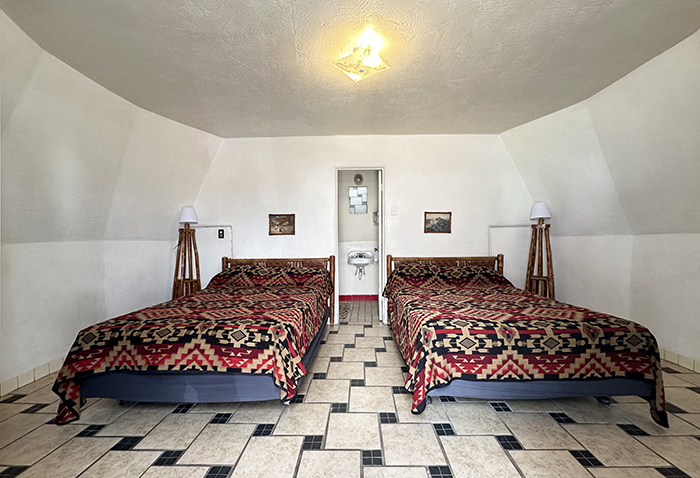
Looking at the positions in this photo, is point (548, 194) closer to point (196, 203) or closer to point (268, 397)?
point (268, 397)

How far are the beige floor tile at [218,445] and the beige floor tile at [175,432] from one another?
0.06 m

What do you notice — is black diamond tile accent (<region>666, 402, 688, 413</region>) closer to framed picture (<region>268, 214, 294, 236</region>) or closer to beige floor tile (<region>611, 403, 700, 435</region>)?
beige floor tile (<region>611, 403, 700, 435</region>)

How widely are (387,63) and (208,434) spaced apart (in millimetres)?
2927

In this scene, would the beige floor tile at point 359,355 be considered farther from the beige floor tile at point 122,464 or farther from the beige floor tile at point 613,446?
the beige floor tile at point 122,464

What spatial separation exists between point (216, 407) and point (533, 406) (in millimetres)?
2290

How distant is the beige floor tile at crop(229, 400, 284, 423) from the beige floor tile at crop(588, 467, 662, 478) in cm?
185

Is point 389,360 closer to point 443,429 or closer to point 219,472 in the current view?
point 443,429

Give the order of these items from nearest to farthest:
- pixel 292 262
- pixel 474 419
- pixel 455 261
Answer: pixel 474 419 → pixel 455 261 → pixel 292 262

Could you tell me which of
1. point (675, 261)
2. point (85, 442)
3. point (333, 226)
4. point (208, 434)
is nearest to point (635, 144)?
point (675, 261)

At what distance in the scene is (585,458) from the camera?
1807mm

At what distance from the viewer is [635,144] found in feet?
9.73

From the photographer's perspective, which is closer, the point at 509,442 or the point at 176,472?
the point at 176,472

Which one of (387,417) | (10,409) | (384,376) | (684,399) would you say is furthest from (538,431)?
(10,409)

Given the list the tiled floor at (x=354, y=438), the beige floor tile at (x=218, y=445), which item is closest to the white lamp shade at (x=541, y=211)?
the tiled floor at (x=354, y=438)
